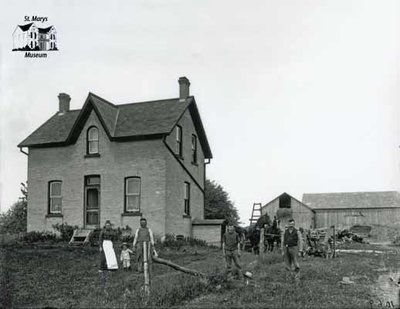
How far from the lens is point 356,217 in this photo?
192 ft

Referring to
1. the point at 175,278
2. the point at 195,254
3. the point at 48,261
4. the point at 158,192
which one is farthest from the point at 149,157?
the point at 175,278

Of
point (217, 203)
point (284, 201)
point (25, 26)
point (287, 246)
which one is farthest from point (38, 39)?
point (284, 201)

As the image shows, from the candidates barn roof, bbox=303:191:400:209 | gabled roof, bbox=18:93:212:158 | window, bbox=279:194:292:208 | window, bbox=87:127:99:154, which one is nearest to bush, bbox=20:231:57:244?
window, bbox=87:127:99:154

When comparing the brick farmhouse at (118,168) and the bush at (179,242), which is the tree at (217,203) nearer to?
the brick farmhouse at (118,168)

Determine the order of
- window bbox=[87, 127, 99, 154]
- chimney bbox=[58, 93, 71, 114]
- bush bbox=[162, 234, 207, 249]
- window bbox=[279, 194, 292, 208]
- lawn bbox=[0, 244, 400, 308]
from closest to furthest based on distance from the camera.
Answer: lawn bbox=[0, 244, 400, 308] < bush bbox=[162, 234, 207, 249] < window bbox=[87, 127, 99, 154] < chimney bbox=[58, 93, 71, 114] < window bbox=[279, 194, 292, 208]

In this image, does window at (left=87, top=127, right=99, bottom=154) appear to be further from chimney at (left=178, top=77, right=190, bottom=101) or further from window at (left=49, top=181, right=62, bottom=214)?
chimney at (left=178, top=77, right=190, bottom=101)

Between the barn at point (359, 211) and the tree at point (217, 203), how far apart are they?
12063 millimetres

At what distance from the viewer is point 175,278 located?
580 inches

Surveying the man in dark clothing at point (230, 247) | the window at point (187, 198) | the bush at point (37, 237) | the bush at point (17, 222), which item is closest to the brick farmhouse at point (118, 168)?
the window at point (187, 198)

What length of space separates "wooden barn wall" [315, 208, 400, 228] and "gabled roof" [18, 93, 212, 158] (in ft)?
104

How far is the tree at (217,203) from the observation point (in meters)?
49.2

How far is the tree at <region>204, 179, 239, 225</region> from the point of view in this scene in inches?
1935

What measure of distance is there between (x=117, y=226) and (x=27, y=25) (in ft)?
50.6

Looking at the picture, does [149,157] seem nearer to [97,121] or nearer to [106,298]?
[97,121]
